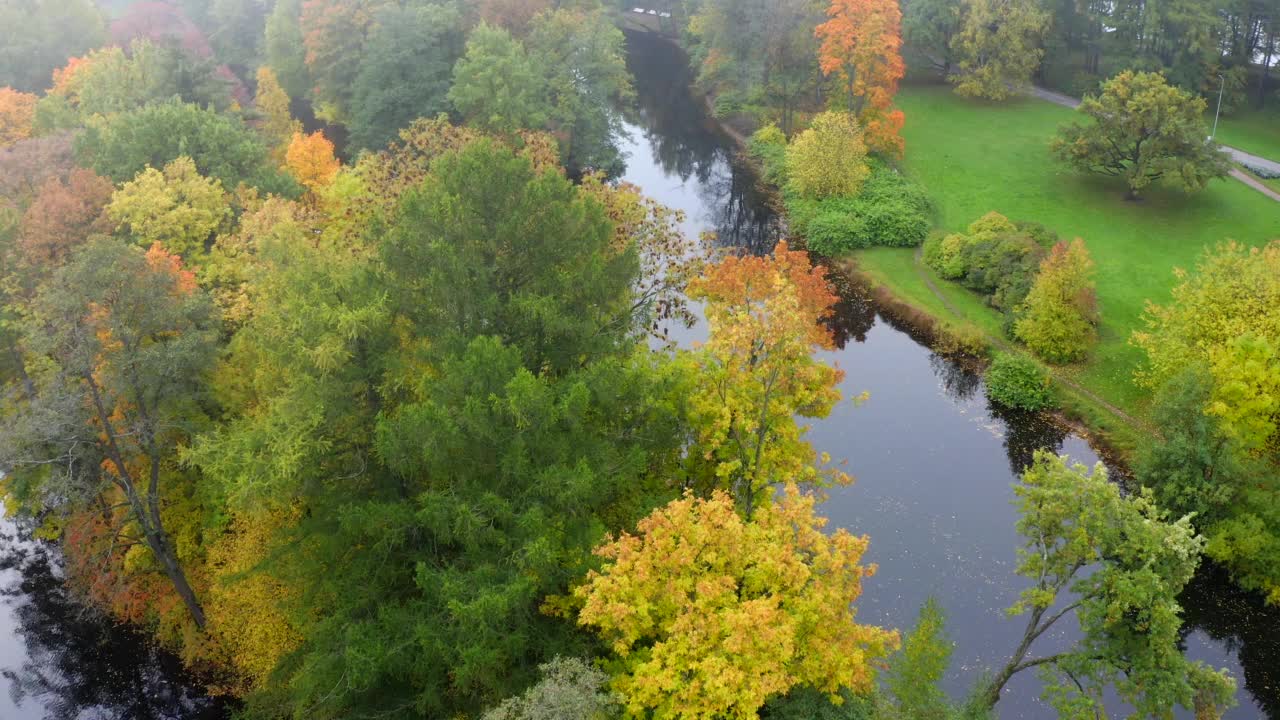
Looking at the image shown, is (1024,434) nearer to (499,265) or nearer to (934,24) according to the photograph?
(499,265)

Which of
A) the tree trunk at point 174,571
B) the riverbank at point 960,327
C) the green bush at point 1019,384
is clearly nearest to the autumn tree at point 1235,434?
the riverbank at point 960,327

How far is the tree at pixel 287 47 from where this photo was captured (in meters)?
74.8

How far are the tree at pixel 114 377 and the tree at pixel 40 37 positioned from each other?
5211 centimetres

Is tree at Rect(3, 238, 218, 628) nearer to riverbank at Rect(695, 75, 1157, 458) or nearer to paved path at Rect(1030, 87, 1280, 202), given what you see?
riverbank at Rect(695, 75, 1157, 458)

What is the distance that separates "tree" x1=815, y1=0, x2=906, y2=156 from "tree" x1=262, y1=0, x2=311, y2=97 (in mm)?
43724

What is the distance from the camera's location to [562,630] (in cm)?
2284

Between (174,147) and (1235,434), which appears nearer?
(1235,434)

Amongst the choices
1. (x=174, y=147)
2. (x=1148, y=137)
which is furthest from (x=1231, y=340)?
(x=174, y=147)

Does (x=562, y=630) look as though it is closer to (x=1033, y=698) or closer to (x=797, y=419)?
(x=1033, y=698)

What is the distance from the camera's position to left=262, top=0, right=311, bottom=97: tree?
74812 mm

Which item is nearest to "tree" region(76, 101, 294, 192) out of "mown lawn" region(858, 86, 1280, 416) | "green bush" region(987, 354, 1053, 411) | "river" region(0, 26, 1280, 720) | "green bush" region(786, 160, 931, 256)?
"river" region(0, 26, 1280, 720)

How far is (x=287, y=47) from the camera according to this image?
251 ft

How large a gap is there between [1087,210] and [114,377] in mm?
57072

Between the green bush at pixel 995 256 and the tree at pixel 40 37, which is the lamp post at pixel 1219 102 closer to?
the green bush at pixel 995 256
